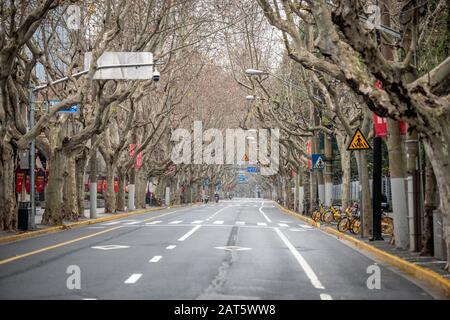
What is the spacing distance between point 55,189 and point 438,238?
1766 cm

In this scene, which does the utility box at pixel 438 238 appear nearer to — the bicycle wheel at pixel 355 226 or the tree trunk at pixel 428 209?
the tree trunk at pixel 428 209

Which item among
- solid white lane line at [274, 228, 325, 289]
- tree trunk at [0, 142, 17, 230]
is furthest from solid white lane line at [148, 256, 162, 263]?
tree trunk at [0, 142, 17, 230]

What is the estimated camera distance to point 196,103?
60.5 m

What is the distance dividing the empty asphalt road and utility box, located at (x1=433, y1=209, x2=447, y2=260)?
1.19 metres

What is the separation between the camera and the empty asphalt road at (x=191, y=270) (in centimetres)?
1070

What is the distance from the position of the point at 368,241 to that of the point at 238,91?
145 feet

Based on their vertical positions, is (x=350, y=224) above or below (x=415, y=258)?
above

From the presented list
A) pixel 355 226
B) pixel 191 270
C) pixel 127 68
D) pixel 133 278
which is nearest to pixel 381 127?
pixel 355 226

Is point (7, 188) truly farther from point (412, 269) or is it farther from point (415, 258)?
point (412, 269)

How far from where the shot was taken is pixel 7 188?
79.5 ft

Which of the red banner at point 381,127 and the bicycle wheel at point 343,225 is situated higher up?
the red banner at point 381,127

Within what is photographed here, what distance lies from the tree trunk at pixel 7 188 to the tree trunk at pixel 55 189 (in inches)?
140

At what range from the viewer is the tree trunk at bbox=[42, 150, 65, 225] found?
2836 centimetres

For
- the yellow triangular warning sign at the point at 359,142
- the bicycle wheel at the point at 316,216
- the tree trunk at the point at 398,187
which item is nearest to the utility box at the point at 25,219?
the yellow triangular warning sign at the point at 359,142
